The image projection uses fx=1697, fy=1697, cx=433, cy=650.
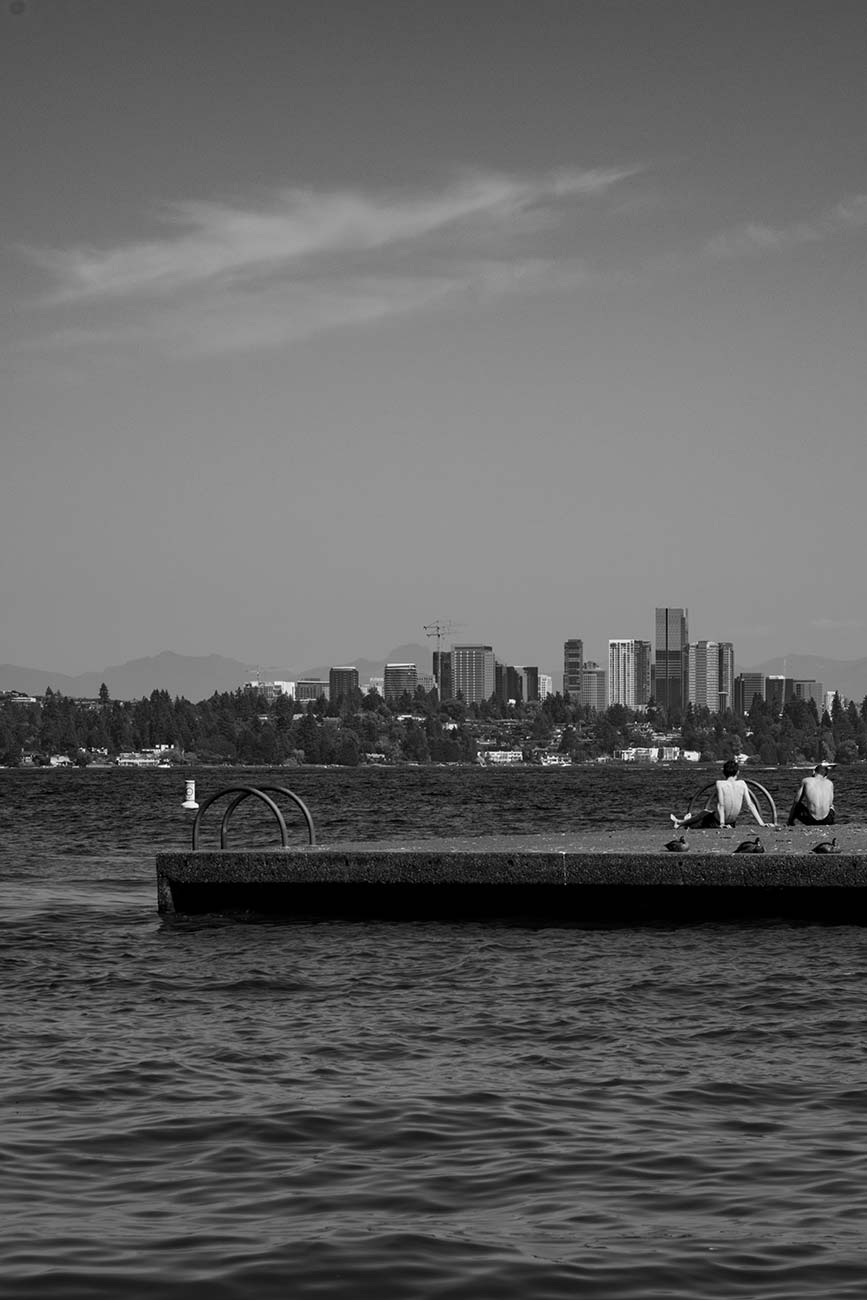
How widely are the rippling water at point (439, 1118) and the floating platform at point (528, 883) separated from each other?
101 cm

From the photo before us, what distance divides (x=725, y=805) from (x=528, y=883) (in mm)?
4402

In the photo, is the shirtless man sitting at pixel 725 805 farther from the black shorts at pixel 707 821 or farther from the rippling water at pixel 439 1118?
the rippling water at pixel 439 1118

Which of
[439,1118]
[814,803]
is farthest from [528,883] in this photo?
[439,1118]

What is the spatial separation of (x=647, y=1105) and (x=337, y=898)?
376 inches

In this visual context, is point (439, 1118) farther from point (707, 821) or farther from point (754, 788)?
point (754, 788)

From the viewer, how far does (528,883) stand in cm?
1834

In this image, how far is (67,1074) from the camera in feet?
34.3

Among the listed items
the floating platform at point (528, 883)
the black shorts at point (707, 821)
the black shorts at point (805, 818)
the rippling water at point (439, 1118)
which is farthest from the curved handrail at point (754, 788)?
the rippling water at point (439, 1118)

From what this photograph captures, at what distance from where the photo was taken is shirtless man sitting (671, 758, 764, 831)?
2173cm

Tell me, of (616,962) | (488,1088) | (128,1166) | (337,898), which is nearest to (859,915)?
(616,962)

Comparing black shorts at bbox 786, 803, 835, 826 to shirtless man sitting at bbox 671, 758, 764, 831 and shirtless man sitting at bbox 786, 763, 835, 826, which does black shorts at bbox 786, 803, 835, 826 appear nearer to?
shirtless man sitting at bbox 786, 763, 835, 826

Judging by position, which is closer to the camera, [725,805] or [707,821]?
[725,805]

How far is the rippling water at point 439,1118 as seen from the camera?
22.8 ft

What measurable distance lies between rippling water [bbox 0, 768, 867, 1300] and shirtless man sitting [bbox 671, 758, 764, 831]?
493cm
